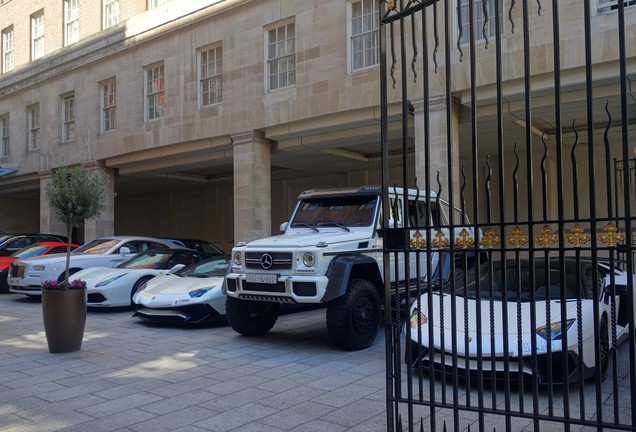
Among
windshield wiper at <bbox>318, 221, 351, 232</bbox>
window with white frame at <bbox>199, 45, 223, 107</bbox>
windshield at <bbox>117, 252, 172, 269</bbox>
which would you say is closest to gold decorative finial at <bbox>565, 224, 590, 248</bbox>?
windshield wiper at <bbox>318, 221, 351, 232</bbox>

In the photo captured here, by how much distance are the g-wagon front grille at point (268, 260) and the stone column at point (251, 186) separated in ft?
26.7

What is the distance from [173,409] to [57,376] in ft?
6.65

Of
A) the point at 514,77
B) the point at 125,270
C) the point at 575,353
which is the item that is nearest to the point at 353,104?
the point at 514,77

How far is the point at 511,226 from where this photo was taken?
788cm

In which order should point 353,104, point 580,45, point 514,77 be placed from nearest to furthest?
point 580,45 → point 514,77 → point 353,104

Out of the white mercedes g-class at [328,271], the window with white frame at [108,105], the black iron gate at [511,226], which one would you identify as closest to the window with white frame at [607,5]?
the black iron gate at [511,226]

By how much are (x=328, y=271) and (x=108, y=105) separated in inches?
648

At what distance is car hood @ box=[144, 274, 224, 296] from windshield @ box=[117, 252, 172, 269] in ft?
6.30

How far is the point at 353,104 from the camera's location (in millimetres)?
13492

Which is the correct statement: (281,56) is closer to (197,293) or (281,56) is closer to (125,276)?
(125,276)

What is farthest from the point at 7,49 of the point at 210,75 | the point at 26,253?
the point at 26,253

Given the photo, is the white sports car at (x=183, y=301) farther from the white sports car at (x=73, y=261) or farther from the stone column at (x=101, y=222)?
the stone column at (x=101, y=222)

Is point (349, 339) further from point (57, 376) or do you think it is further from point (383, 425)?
point (57, 376)

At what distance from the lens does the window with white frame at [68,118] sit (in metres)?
22.0
